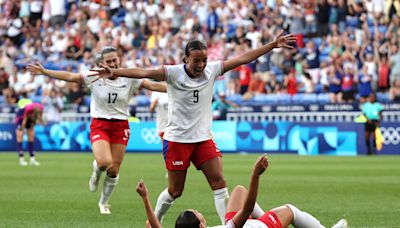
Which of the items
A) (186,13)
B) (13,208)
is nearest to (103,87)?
(13,208)

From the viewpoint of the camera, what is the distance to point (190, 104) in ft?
38.3

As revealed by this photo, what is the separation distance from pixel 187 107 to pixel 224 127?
24.5 metres

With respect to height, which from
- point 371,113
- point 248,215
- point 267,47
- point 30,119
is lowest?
point 248,215

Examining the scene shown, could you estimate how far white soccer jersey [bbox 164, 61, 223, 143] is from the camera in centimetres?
1159

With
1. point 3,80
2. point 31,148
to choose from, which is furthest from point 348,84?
point 3,80

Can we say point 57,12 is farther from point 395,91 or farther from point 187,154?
point 187,154

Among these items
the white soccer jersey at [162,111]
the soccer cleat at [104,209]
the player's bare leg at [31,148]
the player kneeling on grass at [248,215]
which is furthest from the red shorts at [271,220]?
the player's bare leg at [31,148]

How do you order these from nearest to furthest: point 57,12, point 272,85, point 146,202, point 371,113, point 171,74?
point 146,202 → point 171,74 → point 371,113 → point 272,85 → point 57,12

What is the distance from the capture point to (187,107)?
11703mm

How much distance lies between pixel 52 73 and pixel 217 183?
11.0 ft

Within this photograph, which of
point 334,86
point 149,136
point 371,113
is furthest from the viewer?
point 149,136

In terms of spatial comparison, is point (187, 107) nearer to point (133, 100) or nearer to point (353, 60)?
point (353, 60)

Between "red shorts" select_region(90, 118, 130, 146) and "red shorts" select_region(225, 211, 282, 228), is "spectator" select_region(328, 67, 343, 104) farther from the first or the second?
"red shorts" select_region(225, 211, 282, 228)

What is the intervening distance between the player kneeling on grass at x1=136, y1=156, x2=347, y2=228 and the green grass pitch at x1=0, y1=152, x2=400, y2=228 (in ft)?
9.76
